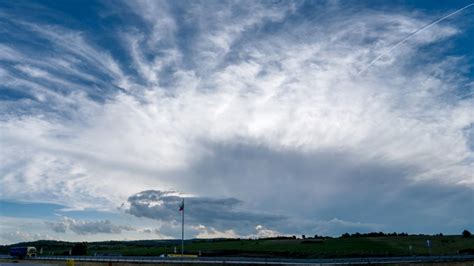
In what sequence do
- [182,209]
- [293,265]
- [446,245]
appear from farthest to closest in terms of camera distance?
1. [446,245]
2. [182,209]
3. [293,265]

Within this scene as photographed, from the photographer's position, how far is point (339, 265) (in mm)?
50344

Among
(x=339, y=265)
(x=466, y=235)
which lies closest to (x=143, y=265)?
(x=339, y=265)

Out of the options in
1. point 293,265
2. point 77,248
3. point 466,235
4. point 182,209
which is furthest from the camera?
point 466,235

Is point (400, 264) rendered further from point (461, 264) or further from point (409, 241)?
point (409, 241)

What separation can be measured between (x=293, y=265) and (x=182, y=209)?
20.0 m

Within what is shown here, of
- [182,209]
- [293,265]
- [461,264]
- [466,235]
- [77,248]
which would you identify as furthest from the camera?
[466,235]

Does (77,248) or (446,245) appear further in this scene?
(77,248)

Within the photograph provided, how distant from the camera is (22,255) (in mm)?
94562

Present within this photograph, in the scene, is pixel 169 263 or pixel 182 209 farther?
pixel 182 209

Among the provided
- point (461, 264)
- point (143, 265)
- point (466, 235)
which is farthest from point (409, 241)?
point (143, 265)

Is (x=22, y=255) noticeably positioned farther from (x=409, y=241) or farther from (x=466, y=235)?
(x=466, y=235)

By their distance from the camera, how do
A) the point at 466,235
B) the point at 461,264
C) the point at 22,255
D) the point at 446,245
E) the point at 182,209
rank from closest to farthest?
1. the point at 461,264
2. the point at 182,209
3. the point at 22,255
4. the point at 446,245
5. the point at 466,235

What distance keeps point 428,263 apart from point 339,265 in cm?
986

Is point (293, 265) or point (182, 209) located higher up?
point (182, 209)
